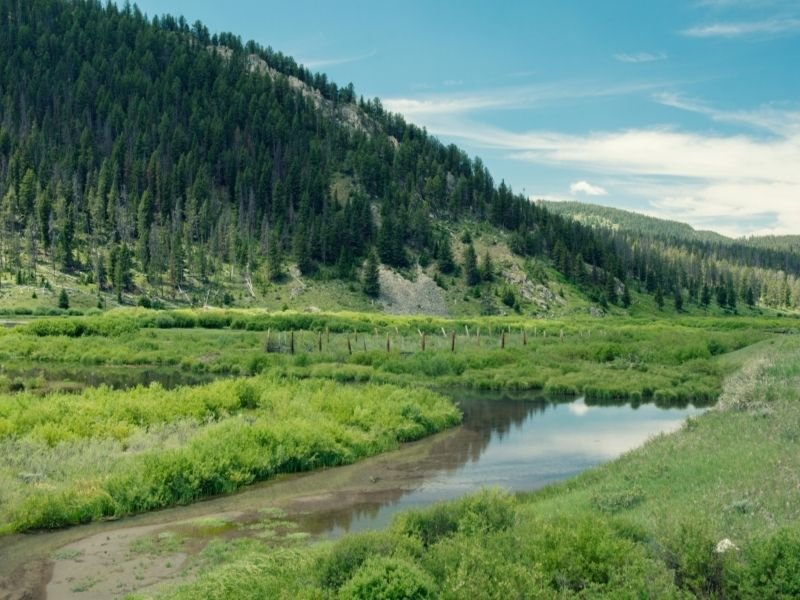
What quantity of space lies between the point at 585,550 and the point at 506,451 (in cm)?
2024

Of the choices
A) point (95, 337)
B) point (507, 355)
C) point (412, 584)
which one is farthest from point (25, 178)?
point (412, 584)

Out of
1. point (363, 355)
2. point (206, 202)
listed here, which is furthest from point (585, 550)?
point (206, 202)

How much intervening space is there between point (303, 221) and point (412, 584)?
5848 inches

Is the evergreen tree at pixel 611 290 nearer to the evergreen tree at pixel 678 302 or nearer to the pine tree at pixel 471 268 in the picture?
the evergreen tree at pixel 678 302

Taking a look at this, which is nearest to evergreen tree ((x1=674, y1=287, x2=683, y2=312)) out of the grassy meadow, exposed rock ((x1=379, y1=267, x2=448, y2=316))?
exposed rock ((x1=379, y1=267, x2=448, y2=316))

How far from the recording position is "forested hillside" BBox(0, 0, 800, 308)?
127 metres

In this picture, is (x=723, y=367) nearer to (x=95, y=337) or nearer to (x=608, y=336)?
(x=608, y=336)

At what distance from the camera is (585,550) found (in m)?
13.8

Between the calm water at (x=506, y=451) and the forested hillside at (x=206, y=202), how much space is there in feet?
267

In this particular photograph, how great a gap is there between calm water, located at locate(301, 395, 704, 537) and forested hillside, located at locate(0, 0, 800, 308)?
81.4 metres

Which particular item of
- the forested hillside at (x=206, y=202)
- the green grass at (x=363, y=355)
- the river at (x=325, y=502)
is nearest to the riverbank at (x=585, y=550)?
the river at (x=325, y=502)

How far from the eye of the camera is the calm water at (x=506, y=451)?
24.5 metres

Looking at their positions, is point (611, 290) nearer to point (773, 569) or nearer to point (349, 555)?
point (773, 569)

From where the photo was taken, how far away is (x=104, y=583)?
56.5 feet
